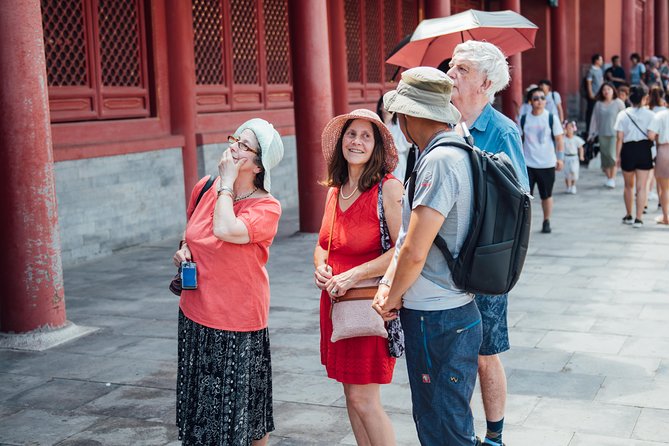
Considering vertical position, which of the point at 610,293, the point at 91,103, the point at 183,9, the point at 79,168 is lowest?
the point at 610,293

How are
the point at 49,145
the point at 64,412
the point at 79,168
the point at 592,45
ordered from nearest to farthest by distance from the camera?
1. the point at 64,412
2. the point at 49,145
3. the point at 79,168
4. the point at 592,45

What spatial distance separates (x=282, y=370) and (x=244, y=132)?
234 cm

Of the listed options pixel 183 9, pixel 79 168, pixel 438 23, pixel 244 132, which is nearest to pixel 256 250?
pixel 244 132

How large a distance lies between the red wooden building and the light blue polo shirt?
366 cm

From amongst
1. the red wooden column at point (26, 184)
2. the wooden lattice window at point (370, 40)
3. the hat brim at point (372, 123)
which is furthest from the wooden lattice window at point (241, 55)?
the hat brim at point (372, 123)

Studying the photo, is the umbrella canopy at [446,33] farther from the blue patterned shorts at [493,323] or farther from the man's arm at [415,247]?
the man's arm at [415,247]

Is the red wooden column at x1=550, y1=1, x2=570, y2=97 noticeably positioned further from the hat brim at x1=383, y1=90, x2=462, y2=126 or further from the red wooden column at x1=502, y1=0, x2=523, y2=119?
the hat brim at x1=383, y1=90, x2=462, y2=126

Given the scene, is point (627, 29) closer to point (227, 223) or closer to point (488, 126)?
point (488, 126)

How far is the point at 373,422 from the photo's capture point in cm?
386

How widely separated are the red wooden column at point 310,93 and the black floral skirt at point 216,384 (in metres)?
7.18

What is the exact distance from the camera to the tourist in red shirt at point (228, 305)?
3840mm

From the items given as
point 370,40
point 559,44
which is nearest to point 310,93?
point 370,40

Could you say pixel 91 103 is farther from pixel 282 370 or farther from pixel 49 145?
pixel 282 370

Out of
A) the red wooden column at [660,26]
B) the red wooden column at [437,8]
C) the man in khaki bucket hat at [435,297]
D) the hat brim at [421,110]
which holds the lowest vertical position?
the man in khaki bucket hat at [435,297]
